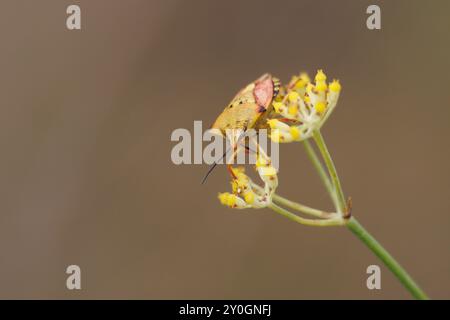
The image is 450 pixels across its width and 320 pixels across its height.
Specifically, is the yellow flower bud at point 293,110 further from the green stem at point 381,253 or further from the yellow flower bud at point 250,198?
the yellow flower bud at point 250,198

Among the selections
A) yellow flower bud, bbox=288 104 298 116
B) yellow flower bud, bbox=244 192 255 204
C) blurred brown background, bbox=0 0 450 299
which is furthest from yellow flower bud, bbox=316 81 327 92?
blurred brown background, bbox=0 0 450 299

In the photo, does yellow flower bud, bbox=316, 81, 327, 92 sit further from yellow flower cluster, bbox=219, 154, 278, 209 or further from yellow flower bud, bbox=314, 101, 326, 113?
yellow flower cluster, bbox=219, 154, 278, 209

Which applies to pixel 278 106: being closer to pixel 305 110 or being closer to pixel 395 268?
pixel 305 110

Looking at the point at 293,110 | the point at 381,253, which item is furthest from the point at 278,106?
the point at 381,253

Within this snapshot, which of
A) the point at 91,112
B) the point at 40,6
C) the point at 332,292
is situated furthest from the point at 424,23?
the point at 40,6
